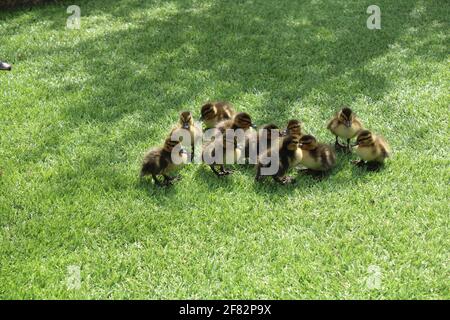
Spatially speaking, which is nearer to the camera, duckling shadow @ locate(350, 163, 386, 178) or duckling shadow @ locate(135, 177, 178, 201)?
duckling shadow @ locate(135, 177, 178, 201)

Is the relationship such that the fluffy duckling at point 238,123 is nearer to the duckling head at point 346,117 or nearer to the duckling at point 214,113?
the duckling at point 214,113

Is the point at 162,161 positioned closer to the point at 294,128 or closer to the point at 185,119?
the point at 185,119

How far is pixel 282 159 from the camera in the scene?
4184 mm

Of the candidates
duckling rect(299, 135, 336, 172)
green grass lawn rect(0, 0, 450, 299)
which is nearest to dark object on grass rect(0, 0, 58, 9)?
green grass lawn rect(0, 0, 450, 299)

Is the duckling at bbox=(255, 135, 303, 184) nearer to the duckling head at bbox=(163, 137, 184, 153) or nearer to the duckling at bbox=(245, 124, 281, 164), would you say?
the duckling at bbox=(245, 124, 281, 164)

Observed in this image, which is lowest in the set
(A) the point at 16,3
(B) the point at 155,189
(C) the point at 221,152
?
(B) the point at 155,189

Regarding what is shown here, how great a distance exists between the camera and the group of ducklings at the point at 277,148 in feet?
13.8

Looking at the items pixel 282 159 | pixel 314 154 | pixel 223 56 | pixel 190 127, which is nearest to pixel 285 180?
pixel 282 159

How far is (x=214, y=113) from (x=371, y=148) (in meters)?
1.50

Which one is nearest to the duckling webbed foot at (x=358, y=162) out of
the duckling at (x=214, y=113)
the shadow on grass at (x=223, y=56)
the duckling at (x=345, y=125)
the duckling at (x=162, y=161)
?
the shadow on grass at (x=223, y=56)

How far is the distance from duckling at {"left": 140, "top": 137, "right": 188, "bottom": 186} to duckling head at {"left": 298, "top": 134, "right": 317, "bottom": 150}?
0.98m

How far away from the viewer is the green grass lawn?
338 centimetres

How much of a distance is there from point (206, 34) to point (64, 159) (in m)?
3.65

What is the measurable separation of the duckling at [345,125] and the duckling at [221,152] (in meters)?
0.89
